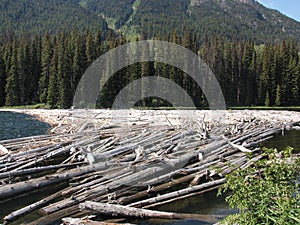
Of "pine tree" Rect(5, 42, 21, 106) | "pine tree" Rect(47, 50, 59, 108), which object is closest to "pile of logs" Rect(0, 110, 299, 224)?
"pine tree" Rect(47, 50, 59, 108)

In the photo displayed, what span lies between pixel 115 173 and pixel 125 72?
5067cm

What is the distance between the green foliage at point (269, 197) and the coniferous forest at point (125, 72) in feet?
174

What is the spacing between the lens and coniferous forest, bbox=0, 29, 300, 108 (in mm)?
62094

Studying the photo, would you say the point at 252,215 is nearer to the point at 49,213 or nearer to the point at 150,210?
the point at 150,210

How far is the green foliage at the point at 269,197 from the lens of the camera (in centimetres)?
514

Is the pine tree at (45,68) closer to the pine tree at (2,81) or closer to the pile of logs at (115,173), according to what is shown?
the pine tree at (2,81)

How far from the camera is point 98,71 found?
2470 inches

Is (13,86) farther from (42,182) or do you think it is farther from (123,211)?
(123,211)

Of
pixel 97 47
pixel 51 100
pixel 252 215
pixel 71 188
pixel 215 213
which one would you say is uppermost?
pixel 97 47

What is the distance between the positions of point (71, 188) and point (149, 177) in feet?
10.2

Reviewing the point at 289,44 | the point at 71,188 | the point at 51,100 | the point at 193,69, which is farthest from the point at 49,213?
the point at 289,44

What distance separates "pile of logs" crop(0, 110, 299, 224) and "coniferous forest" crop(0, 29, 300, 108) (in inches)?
1610

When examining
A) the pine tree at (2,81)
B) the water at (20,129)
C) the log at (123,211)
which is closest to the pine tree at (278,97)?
the water at (20,129)

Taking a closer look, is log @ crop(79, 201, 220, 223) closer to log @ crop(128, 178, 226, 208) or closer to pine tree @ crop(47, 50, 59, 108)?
log @ crop(128, 178, 226, 208)
